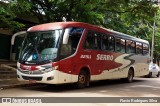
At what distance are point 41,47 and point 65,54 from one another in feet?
3.47

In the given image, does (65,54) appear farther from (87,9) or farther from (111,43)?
(87,9)

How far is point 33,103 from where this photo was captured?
33.6 ft

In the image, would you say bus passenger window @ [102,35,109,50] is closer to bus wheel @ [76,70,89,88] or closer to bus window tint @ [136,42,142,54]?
bus wheel @ [76,70,89,88]

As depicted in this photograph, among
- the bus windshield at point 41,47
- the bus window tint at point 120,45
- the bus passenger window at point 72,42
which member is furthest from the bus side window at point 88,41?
the bus window tint at point 120,45

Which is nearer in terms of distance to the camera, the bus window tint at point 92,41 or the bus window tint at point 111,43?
the bus window tint at point 92,41

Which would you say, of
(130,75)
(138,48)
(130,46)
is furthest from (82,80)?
(138,48)

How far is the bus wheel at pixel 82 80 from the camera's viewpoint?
15.2m

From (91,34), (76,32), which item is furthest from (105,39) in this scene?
(76,32)

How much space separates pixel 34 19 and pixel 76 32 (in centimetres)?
1132

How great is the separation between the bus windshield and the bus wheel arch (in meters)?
1.97

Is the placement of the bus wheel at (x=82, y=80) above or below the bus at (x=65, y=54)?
below

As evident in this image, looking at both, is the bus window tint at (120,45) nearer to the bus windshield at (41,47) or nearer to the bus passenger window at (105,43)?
the bus passenger window at (105,43)

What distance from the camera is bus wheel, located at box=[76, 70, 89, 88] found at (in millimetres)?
15180

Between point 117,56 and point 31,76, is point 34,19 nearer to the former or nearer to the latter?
point 117,56
